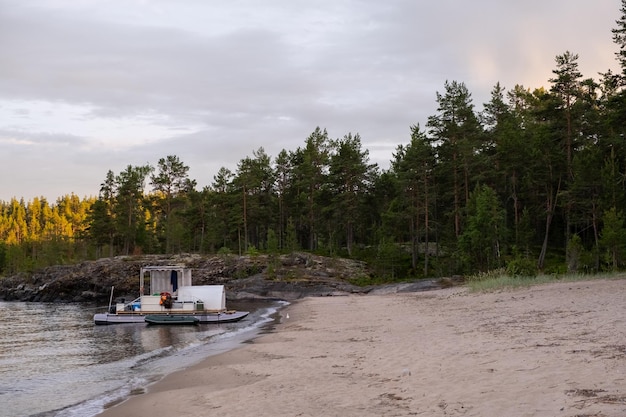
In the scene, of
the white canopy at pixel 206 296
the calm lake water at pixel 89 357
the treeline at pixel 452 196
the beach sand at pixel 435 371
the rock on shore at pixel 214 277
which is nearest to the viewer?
the beach sand at pixel 435 371

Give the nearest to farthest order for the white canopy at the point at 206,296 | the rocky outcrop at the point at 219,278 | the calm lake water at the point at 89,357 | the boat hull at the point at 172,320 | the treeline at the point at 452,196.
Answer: the calm lake water at the point at 89,357
the boat hull at the point at 172,320
the white canopy at the point at 206,296
the treeline at the point at 452,196
the rocky outcrop at the point at 219,278

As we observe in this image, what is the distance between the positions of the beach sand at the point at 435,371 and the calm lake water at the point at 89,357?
5.64ft

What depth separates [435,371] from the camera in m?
12.3

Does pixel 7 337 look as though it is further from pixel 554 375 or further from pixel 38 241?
pixel 38 241

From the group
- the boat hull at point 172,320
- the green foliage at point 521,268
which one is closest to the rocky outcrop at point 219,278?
the green foliage at point 521,268

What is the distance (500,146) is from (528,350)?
54.1 m

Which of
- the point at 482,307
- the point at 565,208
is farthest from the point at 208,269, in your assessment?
the point at 482,307

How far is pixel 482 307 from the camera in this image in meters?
26.4

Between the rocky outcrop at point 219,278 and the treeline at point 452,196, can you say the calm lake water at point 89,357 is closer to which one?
the rocky outcrop at point 219,278

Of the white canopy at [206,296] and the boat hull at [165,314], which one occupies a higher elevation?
the white canopy at [206,296]

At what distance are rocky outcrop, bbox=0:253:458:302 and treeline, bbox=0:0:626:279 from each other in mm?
3659

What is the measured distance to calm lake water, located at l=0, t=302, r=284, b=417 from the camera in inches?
596

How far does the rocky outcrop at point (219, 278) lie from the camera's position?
62.9 meters

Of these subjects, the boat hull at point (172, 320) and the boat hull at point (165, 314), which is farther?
the boat hull at point (165, 314)
